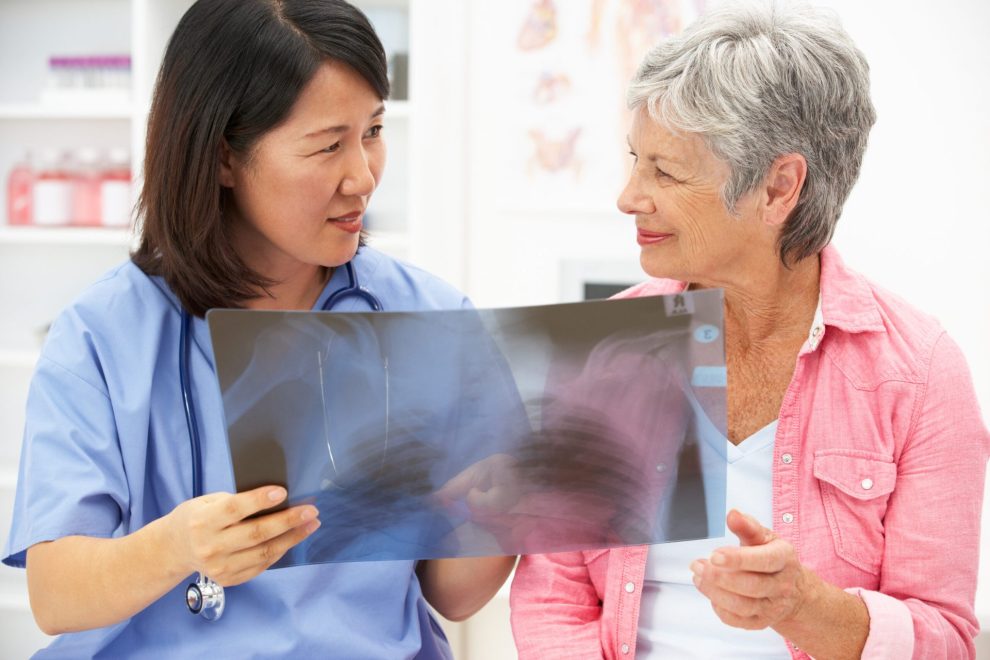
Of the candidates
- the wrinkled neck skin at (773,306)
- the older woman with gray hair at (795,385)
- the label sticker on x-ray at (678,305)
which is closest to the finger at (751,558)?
the older woman with gray hair at (795,385)

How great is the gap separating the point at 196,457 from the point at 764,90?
0.79 metres

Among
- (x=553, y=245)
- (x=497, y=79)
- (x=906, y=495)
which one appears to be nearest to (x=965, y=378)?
(x=906, y=495)

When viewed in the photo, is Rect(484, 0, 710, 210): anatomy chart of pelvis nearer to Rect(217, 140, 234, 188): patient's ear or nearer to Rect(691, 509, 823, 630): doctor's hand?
Rect(217, 140, 234, 188): patient's ear

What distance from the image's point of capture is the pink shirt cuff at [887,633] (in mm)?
1105

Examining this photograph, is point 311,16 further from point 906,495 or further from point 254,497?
point 906,495

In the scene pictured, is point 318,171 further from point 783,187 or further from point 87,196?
point 87,196

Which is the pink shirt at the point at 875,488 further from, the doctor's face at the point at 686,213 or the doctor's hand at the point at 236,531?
the doctor's hand at the point at 236,531

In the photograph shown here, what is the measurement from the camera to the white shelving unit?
2432 mm

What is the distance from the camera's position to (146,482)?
1.20 m

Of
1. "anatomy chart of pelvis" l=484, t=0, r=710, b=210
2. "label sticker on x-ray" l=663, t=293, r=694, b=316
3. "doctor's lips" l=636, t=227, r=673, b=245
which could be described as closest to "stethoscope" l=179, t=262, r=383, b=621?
"doctor's lips" l=636, t=227, r=673, b=245

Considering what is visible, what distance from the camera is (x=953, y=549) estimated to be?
116 cm

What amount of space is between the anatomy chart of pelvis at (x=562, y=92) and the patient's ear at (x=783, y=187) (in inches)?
49.7

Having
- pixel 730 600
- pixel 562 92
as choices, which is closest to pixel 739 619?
pixel 730 600

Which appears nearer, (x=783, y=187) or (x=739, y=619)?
(x=739, y=619)
